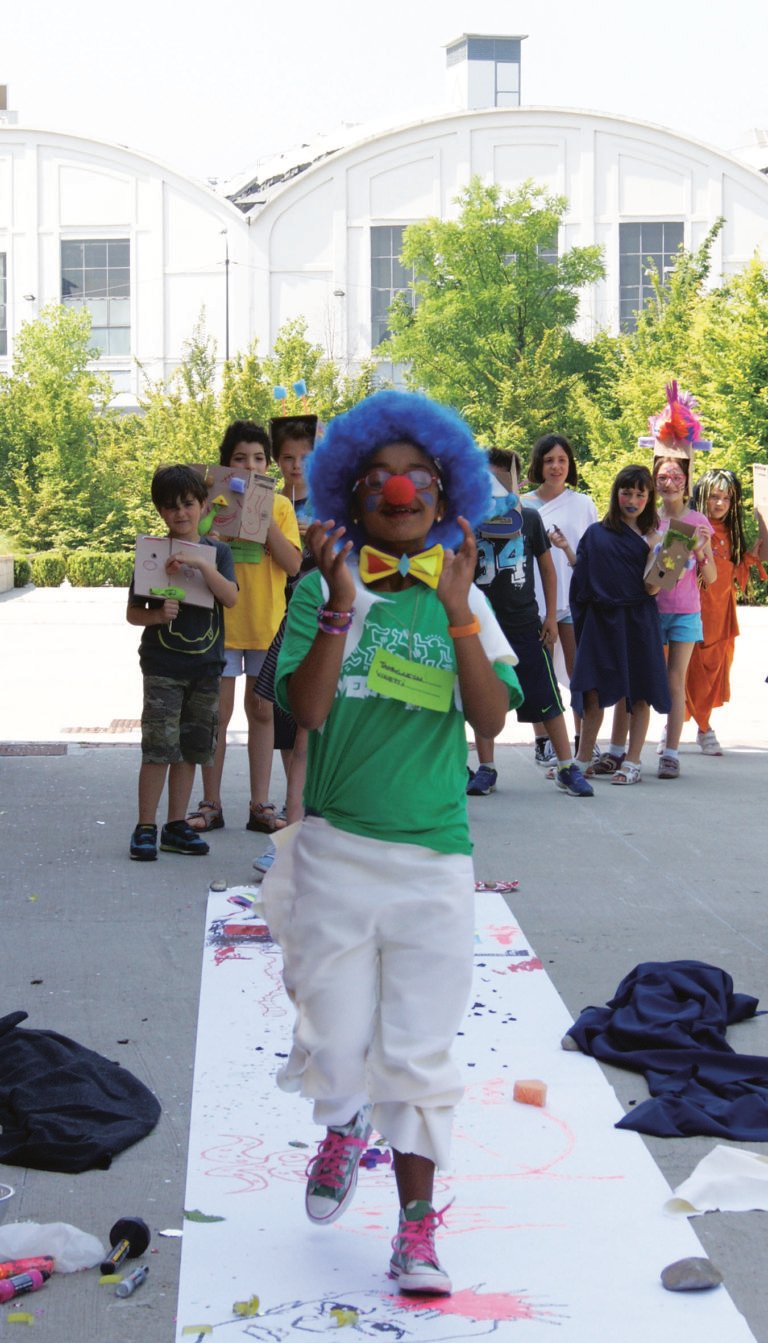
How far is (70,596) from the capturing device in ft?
112

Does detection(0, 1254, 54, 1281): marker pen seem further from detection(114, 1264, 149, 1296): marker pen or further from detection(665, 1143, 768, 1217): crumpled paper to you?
detection(665, 1143, 768, 1217): crumpled paper

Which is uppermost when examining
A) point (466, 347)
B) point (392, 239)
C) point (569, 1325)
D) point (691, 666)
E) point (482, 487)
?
point (392, 239)

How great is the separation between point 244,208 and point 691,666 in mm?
55639

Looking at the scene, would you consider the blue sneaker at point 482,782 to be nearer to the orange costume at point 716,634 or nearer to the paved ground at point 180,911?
the paved ground at point 180,911

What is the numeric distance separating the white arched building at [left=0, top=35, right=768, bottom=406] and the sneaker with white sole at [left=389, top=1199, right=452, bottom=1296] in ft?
173

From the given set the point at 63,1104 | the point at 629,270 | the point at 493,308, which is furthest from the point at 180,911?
the point at 629,270

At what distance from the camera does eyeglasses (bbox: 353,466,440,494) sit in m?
3.47

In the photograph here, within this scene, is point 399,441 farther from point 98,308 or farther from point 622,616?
point 98,308

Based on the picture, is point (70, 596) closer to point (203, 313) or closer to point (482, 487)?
point (203, 313)

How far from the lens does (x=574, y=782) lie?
906cm

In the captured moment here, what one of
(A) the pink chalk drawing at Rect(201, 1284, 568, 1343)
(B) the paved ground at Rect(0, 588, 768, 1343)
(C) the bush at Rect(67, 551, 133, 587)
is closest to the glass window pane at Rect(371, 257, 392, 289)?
(C) the bush at Rect(67, 551, 133, 587)

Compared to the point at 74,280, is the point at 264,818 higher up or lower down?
lower down

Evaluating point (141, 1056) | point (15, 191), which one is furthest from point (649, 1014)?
point (15, 191)

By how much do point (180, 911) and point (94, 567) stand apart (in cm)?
3593
